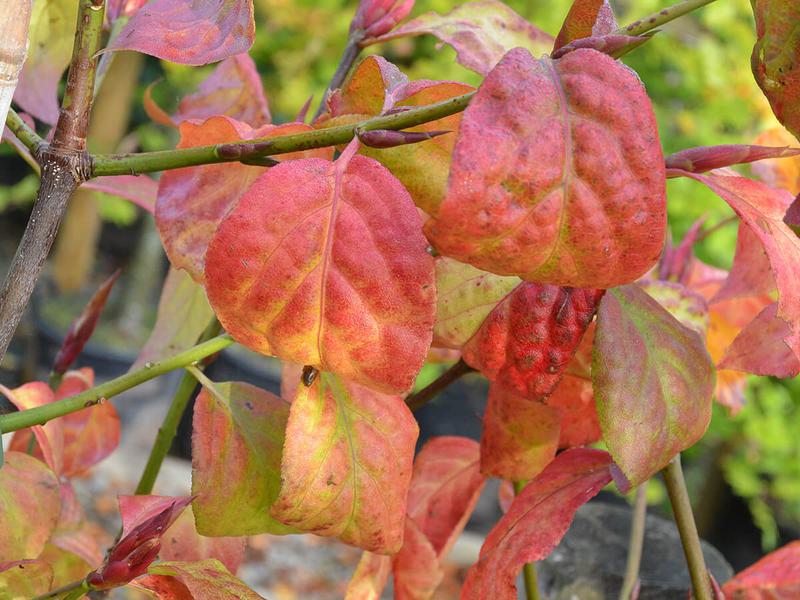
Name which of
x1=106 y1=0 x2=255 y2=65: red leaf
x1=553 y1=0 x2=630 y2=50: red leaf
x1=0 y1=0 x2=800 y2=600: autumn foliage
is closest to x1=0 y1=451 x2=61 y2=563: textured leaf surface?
x1=0 y1=0 x2=800 y2=600: autumn foliage

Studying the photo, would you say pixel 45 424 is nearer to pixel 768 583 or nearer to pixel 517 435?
pixel 517 435

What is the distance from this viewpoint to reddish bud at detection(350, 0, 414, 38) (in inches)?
22.0

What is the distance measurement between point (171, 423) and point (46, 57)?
23cm

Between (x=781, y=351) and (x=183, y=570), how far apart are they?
296mm

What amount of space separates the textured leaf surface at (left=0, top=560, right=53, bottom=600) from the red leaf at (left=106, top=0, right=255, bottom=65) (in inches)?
9.8

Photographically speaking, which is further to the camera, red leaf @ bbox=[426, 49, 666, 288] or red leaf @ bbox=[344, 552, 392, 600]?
red leaf @ bbox=[344, 552, 392, 600]

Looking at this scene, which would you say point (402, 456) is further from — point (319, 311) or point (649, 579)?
point (649, 579)

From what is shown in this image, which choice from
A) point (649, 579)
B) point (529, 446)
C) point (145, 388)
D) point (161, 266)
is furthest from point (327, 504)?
point (161, 266)

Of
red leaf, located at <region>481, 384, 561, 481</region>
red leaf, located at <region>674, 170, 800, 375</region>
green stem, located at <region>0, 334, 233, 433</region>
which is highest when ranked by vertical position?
red leaf, located at <region>674, 170, 800, 375</region>

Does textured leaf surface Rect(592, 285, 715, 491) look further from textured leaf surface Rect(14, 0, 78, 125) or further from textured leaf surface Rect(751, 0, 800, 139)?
textured leaf surface Rect(14, 0, 78, 125)

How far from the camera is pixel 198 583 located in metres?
0.41

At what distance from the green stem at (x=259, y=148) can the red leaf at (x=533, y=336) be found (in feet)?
0.40

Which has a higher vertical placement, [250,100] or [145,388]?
[250,100]

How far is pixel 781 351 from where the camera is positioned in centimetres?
47
